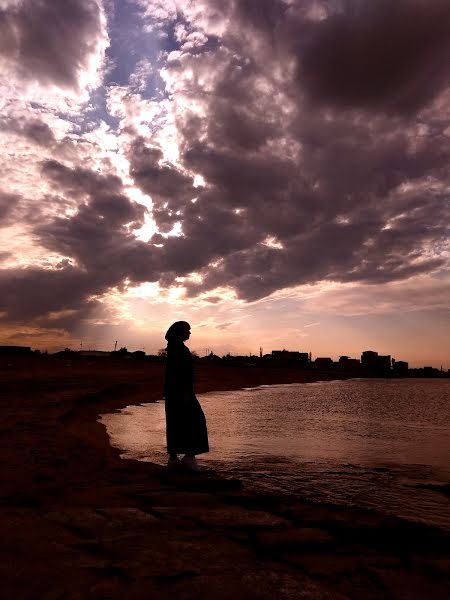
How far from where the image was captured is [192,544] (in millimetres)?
3012

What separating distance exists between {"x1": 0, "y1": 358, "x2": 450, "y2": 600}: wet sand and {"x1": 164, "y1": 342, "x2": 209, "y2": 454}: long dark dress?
0.76 metres

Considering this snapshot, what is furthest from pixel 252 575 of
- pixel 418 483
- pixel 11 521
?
pixel 418 483

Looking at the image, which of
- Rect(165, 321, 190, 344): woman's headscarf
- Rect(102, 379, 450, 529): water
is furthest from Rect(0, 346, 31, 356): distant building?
Rect(165, 321, 190, 344): woman's headscarf

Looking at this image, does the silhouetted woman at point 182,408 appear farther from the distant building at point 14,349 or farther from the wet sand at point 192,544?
the distant building at point 14,349

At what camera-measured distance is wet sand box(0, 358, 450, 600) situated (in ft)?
7.86

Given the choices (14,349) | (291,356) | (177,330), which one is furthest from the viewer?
(291,356)

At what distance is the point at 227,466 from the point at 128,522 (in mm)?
3342

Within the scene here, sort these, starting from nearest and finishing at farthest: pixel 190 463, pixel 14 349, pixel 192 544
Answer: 1. pixel 192 544
2. pixel 190 463
3. pixel 14 349

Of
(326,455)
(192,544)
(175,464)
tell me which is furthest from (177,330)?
(326,455)

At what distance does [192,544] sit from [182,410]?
10.5ft

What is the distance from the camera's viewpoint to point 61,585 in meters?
2.35

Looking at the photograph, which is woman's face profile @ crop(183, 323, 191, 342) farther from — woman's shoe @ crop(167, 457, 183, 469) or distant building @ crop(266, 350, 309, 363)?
distant building @ crop(266, 350, 309, 363)

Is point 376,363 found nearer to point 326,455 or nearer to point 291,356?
point 291,356

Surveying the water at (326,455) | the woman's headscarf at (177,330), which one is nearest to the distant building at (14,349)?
the water at (326,455)
